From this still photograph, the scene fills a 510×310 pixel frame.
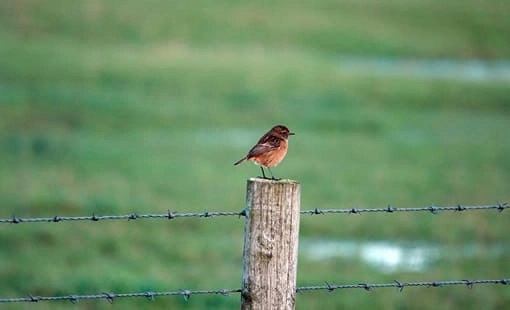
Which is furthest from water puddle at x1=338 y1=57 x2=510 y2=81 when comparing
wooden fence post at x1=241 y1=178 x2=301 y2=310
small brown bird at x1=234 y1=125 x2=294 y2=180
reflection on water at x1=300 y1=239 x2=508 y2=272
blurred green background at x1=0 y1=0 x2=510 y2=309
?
wooden fence post at x1=241 y1=178 x2=301 y2=310

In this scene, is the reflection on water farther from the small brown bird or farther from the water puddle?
the water puddle

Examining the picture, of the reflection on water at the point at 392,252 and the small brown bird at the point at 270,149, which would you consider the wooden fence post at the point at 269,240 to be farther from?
the reflection on water at the point at 392,252

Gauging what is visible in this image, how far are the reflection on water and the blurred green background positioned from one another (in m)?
0.13

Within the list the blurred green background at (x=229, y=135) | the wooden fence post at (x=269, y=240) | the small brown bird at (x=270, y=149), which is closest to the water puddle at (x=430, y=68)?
the blurred green background at (x=229, y=135)

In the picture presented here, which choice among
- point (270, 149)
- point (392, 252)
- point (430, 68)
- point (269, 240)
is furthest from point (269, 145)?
point (430, 68)

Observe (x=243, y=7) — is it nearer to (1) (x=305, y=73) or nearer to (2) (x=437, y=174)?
(1) (x=305, y=73)

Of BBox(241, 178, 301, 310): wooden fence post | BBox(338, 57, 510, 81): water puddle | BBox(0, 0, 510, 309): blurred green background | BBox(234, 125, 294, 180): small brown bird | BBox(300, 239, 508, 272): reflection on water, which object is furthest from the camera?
BBox(338, 57, 510, 81): water puddle

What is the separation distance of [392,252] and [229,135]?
1114 centimetres

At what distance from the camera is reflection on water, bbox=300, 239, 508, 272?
13.8m

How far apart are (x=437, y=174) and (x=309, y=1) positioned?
24.8 m

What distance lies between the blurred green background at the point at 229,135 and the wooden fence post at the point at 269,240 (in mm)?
5121

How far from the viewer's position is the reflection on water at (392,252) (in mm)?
13781

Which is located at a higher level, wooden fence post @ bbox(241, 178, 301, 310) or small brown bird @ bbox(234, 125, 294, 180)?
small brown bird @ bbox(234, 125, 294, 180)

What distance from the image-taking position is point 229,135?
25.5 metres
